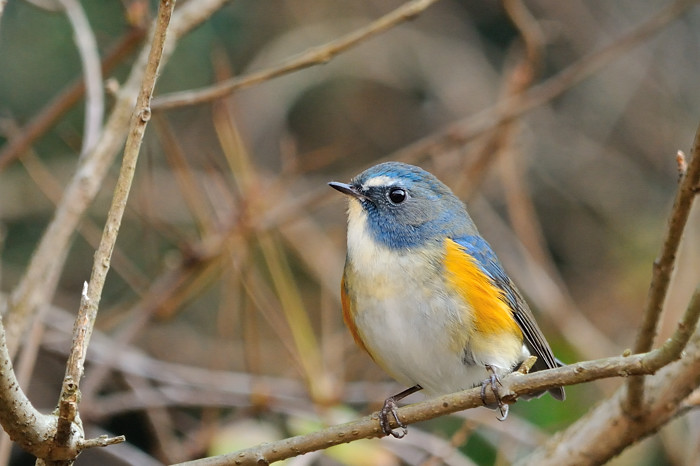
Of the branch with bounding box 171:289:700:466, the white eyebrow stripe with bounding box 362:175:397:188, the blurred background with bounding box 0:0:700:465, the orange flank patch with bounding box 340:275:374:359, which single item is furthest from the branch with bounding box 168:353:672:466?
the white eyebrow stripe with bounding box 362:175:397:188

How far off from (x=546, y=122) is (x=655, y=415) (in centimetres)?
472

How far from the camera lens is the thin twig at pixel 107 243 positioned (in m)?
1.85

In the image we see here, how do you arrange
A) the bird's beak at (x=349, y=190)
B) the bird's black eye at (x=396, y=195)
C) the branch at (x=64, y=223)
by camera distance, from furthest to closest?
the bird's black eye at (x=396, y=195) → the bird's beak at (x=349, y=190) → the branch at (x=64, y=223)

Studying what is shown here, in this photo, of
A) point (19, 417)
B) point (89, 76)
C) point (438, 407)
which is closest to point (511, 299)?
point (438, 407)

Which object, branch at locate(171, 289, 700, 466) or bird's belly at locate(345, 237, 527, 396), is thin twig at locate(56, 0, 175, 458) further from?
bird's belly at locate(345, 237, 527, 396)

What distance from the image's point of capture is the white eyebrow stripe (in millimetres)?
3537

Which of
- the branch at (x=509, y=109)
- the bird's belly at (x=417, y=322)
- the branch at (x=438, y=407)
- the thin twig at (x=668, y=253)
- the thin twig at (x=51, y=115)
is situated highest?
the branch at (x=509, y=109)

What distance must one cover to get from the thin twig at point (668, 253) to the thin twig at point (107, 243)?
1.34 metres

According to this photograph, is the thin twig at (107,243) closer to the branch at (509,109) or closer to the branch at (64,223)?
the branch at (64,223)

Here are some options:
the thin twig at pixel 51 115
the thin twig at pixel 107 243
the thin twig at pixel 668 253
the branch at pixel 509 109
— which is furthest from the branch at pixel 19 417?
the branch at pixel 509 109

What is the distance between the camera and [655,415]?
288 cm

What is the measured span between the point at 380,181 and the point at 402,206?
14cm

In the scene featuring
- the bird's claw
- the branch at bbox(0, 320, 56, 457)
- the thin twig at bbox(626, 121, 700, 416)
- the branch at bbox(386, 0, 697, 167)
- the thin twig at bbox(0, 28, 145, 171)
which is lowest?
the branch at bbox(0, 320, 56, 457)

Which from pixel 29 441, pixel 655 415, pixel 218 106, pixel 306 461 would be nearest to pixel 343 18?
pixel 218 106
